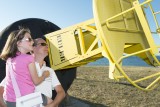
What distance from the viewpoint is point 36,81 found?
12.6ft

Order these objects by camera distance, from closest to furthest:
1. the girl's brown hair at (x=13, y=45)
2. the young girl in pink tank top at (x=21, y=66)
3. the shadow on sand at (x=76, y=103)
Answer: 1. the young girl in pink tank top at (x=21, y=66)
2. the girl's brown hair at (x=13, y=45)
3. the shadow on sand at (x=76, y=103)

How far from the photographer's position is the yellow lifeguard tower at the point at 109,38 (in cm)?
492

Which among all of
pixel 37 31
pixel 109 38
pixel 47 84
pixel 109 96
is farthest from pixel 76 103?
pixel 47 84

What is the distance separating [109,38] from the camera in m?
5.14

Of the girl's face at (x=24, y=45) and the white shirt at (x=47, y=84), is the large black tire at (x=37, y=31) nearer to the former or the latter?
the white shirt at (x=47, y=84)

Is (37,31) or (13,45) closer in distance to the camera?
(13,45)

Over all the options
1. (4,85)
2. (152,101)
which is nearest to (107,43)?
(4,85)

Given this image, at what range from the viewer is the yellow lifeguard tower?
4922 millimetres

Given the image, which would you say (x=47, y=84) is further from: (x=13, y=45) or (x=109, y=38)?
(x=109, y=38)

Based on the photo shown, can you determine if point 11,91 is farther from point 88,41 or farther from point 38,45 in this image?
point 88,41

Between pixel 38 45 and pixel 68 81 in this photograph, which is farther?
pixel 68 81

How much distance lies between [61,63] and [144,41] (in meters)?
2.10

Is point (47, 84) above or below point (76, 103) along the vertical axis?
above

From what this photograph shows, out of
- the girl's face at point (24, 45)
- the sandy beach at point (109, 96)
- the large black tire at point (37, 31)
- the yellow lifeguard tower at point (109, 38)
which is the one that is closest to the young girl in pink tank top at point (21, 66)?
the girl's face at point (24, 45)
